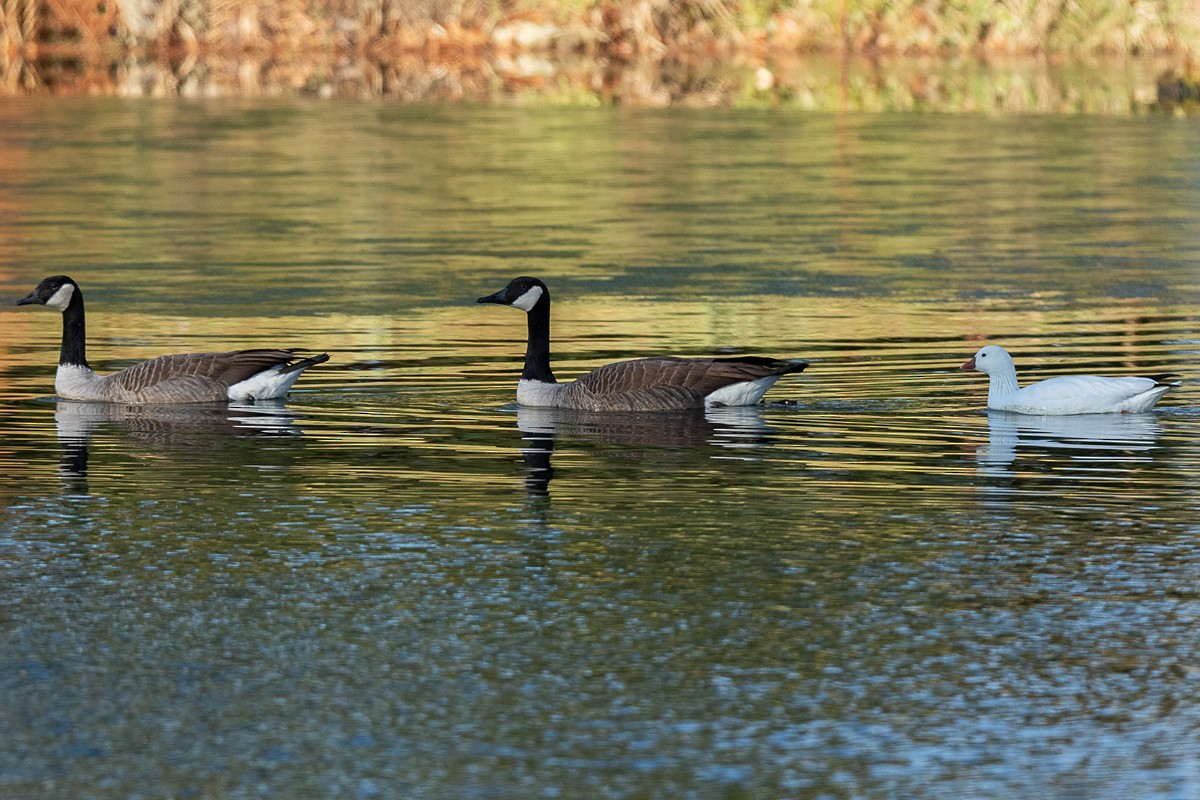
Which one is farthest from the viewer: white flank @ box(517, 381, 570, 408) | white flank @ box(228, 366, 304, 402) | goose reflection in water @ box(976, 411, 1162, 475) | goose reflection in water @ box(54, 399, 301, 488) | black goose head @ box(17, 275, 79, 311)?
black goose head @ box(17, 275, 79, 311)

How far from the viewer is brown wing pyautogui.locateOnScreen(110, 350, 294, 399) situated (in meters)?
13.5

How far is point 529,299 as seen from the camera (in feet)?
45.7

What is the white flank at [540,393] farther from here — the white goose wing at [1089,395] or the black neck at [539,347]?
the white goose wing at [1089,395]

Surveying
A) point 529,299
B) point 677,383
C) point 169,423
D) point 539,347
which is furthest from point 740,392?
point 169,423

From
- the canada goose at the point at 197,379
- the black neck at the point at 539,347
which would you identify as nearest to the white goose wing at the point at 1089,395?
the black neck at the point at 539,347

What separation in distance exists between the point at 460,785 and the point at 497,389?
26.1 feet

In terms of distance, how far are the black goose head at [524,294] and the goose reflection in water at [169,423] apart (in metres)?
1.58

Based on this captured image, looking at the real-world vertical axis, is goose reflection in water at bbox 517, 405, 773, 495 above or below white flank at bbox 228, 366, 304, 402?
below

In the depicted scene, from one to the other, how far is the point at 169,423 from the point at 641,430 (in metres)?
2.83

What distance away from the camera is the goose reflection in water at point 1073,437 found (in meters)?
11.5

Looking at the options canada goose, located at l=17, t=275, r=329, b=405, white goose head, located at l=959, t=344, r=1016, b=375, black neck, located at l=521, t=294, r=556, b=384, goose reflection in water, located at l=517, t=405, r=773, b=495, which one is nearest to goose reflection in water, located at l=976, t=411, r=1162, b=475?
white goose head, located at l=959, t=344, r=1016, b=375

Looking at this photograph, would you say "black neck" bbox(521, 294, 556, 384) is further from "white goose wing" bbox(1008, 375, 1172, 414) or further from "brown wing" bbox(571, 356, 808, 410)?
"white goose wing" bbox(1008, 375, 1172, 414)

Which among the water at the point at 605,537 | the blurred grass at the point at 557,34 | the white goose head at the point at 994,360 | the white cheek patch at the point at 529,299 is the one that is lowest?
the water at the point at 605,537

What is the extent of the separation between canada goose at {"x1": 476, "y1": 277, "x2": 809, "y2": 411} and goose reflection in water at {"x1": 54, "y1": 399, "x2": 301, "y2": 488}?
1627mm
